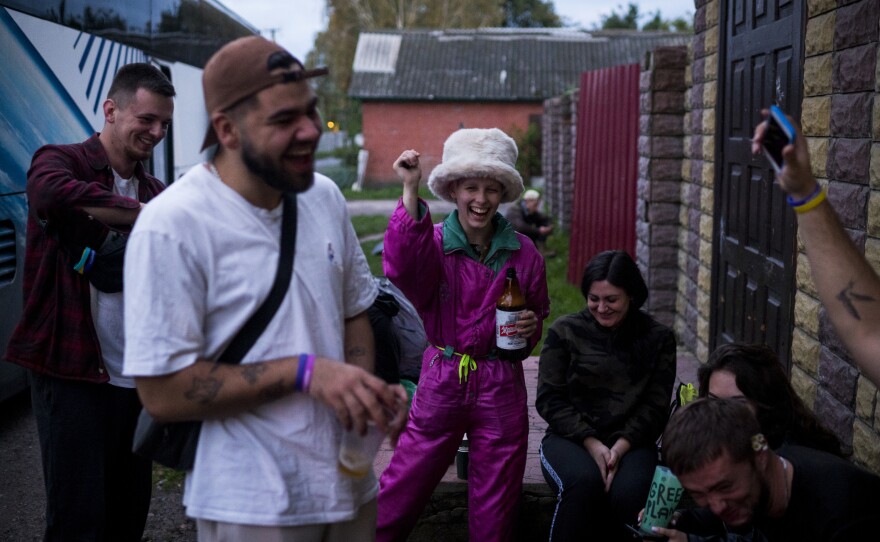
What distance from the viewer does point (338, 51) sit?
49.3 metres

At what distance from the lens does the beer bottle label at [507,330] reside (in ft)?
11.7

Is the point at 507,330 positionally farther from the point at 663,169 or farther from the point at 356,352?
the point at 663,169

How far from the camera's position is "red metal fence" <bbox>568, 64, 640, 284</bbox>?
9617 millimetres

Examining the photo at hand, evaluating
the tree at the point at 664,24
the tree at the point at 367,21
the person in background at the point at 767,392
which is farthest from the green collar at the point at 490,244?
the tree at the point at 664,24

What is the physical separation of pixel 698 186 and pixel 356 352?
16.4ft

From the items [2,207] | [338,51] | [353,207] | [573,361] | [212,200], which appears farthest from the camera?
[338,51]

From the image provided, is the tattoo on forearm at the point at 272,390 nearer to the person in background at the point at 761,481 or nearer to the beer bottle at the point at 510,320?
the person in background at the point at 761,481

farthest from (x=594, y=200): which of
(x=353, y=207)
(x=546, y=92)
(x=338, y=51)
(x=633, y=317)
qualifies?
(x=338, y=51)

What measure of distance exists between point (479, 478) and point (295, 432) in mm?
1687

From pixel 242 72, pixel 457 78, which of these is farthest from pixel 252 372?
pixel 457 78

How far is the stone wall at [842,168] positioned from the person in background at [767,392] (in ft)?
2.05

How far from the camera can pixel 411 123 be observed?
1345 inches

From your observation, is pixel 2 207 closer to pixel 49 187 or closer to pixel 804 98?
pixel 49 187

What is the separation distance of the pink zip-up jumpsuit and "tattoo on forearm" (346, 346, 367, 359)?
1.03 m
